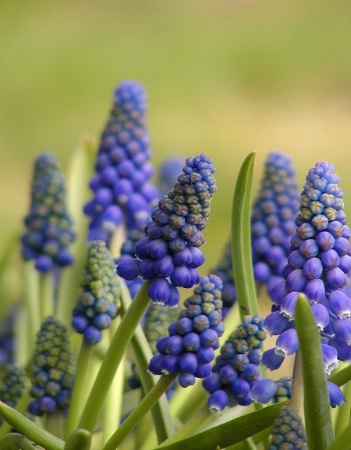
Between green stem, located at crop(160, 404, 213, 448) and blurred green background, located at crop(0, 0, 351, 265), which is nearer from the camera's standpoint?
green stem, located at crop(160, 404, 213, 448)

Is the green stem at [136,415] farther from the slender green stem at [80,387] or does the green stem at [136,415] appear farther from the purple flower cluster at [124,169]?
the purple flower cluster at [124,169]

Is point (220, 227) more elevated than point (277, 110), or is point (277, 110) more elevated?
point (277, 110)

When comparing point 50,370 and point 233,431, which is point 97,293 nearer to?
point 50,370

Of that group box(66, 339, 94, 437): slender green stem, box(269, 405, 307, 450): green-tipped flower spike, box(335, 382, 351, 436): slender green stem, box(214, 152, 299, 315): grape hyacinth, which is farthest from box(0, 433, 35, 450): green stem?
box(214, 152, 299, 315): grape hyacinth

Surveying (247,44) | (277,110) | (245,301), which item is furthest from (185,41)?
(245,301)

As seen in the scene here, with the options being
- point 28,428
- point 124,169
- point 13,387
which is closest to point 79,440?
point 28,428

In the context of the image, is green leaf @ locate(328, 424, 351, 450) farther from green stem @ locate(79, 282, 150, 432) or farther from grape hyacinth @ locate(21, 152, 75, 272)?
grape hyacinth @ locate(21, 152, 75, 272)

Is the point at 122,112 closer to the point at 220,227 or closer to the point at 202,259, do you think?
the point at 202,259

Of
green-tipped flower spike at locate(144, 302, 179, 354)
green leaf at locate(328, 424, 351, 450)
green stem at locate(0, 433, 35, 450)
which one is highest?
green-tipped flower spike at locate(144, 302, 179, 354)
